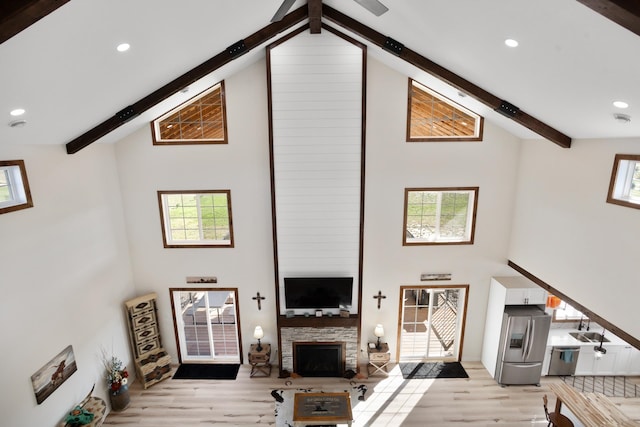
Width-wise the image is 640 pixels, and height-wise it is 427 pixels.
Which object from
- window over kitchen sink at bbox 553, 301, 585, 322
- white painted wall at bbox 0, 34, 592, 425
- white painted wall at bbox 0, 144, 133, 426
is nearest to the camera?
white painted wall at bbox 0, 144, 133, 426

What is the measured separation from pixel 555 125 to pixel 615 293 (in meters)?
2.34

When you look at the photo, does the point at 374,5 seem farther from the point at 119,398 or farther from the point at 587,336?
the point at 587,336

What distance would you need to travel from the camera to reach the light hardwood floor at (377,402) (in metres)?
6.17

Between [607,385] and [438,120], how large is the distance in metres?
6.11

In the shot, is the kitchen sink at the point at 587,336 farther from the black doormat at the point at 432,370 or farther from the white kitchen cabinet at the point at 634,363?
the black doormat at the point at 432,370

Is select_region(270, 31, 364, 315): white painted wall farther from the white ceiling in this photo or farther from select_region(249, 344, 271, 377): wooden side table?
select_region(249, 344, 271, 377): wooden side table

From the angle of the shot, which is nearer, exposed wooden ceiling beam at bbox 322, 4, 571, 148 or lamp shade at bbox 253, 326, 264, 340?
exposed wooden ceiling beam at bbox 322, 4, 571, 148

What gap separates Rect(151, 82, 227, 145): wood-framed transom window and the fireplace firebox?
4274mm

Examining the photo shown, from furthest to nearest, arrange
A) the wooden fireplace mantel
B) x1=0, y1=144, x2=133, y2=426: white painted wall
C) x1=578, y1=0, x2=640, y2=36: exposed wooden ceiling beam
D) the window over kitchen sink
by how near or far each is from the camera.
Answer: the window over kitchen sink → the wooden fireplace mantel → x1=0, y1=144, x2=133, y2=426: white painted wall → x1=578, y1=0, x2=640, y2=36: exposed wooden ceiling beam

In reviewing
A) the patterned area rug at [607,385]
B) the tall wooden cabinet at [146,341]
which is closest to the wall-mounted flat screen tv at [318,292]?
the tall wooden cabinet at [146,341]

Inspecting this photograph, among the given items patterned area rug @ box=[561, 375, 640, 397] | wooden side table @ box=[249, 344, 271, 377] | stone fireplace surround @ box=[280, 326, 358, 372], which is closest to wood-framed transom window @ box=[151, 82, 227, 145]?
stone fireplace surround @ box=[280, 326, 358, 372]

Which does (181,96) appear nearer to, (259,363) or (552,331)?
(259,363)

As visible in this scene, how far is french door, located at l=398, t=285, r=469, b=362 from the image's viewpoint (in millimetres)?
7469

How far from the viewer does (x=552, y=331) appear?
7469 mm
